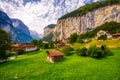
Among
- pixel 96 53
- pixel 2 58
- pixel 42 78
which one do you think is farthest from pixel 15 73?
pixel 96 53

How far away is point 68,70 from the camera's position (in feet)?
205

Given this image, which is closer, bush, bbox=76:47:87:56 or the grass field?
the grass field

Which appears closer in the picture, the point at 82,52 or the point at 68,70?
the point at 68,70

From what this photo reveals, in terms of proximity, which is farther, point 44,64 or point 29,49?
point 29,49

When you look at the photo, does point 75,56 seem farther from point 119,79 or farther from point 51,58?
point 119,79

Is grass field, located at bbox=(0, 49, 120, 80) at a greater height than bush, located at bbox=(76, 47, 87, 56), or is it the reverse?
bush, located at bbox=(76, 47, 87, 56)

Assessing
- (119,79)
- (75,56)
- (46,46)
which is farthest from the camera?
(46,46)

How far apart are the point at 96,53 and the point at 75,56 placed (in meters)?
6.78

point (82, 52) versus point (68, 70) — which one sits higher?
point (82, 52)

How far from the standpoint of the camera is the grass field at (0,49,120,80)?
57406 millimetres

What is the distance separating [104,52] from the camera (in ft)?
253

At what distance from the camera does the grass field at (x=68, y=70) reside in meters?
57.4

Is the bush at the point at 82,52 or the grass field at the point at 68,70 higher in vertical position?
the bush at the point at 82,52

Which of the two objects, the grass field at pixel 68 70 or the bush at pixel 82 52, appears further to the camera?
the bush at pixel 82 52
